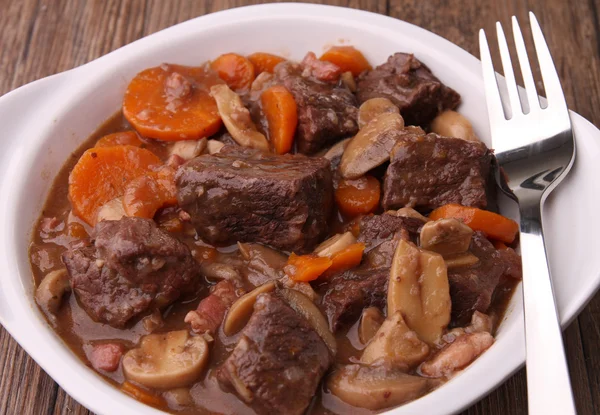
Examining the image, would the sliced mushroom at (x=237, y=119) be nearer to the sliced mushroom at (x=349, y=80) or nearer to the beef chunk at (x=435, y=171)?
the sliced mushroom at (x=349, y=80)

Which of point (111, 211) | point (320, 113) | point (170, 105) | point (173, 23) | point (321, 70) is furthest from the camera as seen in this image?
point (173, 23)

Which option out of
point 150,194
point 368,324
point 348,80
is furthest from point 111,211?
point 348,80

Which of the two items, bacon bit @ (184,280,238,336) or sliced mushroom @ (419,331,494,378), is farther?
bacon bit @ (184,280,238,336)

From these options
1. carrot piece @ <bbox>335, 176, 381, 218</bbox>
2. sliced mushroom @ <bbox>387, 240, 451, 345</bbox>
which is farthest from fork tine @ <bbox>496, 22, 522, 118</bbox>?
sliced mushroom @ <bbox>387, 240, 451, 345</bbox>

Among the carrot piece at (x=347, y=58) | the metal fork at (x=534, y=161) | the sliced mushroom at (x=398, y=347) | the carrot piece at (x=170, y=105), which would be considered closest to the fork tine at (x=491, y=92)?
the metal fork at (x=534, y=161)

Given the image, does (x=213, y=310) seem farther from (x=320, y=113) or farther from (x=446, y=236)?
(x=320, y=113)

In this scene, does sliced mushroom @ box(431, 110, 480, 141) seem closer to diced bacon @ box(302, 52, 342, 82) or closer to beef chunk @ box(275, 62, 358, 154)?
beef chunk @ box(275, 62, 358, 154)
